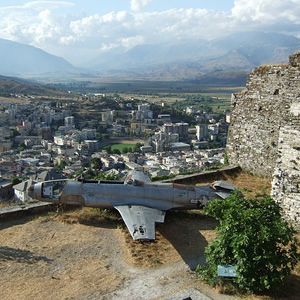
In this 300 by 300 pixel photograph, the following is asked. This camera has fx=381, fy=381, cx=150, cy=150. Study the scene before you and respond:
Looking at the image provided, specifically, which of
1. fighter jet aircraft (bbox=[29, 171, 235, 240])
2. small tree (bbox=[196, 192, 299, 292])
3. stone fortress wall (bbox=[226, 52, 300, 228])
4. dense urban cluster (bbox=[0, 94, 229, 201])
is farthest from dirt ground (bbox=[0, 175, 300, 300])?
dense urban cluster (bbox=[0, 94, 229, 201])

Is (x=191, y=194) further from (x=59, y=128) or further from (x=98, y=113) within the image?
(x=98, y=113)

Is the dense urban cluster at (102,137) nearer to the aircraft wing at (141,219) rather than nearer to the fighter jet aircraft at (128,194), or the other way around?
the fighter jet aircraft at (128,194)

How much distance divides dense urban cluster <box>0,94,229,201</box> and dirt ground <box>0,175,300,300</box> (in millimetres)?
39929

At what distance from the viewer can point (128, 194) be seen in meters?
9.11

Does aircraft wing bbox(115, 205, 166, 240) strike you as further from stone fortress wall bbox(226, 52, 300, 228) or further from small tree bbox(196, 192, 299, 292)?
stone fortress wall bbox(226, 52, 300, 228)

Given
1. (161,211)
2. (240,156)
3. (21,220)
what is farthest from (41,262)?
(240,156)

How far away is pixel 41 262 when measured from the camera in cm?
728

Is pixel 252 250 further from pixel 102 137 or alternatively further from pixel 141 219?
pixel 102 137

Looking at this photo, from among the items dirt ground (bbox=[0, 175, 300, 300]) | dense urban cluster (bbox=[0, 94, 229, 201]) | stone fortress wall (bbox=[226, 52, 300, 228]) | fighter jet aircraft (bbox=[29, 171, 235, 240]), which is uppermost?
stone fortress wall (bbox=[226, 52, 300, 228])

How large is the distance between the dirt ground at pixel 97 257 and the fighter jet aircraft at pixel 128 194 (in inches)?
17.3

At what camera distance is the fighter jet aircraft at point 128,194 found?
904 centimetres

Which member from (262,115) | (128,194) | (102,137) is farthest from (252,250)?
(102,137)

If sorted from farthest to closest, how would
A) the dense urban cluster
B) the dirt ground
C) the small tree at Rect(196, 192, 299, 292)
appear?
the dense urban cluster → the dirt ground → the small tree at Rect(196, 192, 299, 292)

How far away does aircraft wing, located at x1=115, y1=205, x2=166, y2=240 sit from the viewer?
24.5 ft
